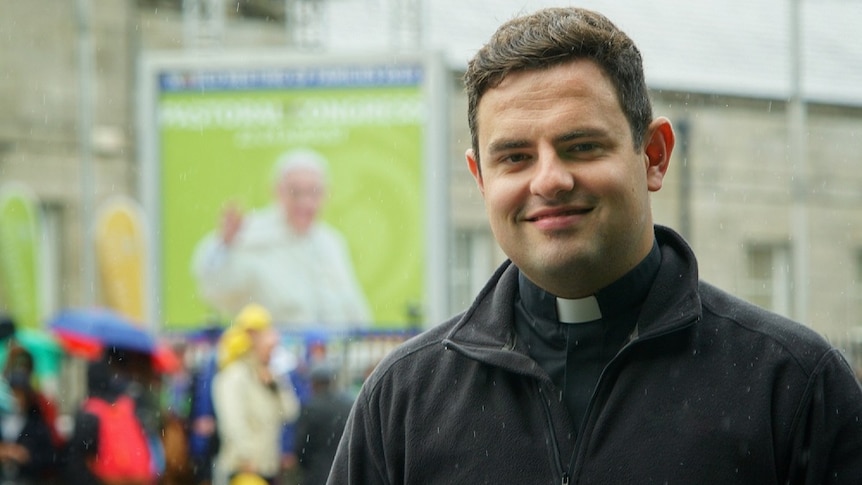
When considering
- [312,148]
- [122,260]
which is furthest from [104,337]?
[122,260]

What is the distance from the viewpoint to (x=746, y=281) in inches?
839

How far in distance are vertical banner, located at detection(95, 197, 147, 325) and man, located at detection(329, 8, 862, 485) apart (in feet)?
39.9

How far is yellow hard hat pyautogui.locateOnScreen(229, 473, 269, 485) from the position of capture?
417 inches

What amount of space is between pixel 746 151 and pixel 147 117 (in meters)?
11.8

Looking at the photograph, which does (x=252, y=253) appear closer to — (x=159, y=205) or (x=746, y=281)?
(x=159, y=205)

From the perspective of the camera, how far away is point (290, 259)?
452 inches

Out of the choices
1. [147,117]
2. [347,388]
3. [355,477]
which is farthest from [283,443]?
[355,477]

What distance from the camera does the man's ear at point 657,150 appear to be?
8.27 feet

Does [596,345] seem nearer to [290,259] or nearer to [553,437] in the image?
[553,437]

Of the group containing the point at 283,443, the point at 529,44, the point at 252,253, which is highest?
the point at 529,44

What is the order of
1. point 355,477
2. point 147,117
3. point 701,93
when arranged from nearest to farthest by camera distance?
point 355,477 < point 147,117 < point 701,93

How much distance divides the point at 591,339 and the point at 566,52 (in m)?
0.48

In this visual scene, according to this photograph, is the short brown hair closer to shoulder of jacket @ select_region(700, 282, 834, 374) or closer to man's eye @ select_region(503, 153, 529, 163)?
man's eye @ select_region(503, 153, 529, 163)

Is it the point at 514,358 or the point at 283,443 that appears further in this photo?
the point at 283,443
